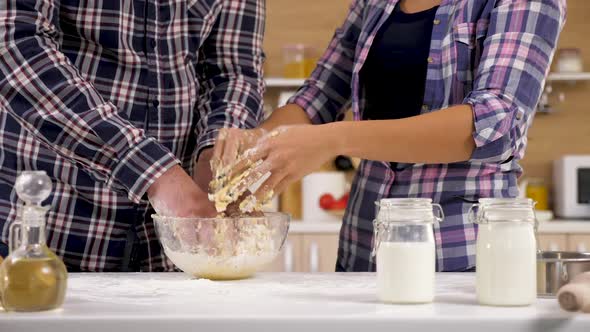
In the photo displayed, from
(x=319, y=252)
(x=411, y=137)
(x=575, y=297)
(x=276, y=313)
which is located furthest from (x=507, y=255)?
(x=319, y=252)

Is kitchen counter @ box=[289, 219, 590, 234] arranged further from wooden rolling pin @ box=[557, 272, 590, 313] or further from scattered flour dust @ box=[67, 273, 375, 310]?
wooden rolling pin @ box=[557, 272, 590, 313]

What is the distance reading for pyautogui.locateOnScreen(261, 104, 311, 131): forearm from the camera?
5.95 ft

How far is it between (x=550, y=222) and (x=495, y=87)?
2268mm

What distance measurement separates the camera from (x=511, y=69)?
1.50 metres

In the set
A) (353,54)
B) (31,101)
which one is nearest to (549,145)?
(353,54)

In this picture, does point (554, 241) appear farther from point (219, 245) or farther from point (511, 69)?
point (219, 245)

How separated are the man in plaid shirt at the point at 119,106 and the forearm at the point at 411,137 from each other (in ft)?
0.89

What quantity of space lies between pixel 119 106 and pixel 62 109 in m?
0.17

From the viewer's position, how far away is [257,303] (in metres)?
1.08

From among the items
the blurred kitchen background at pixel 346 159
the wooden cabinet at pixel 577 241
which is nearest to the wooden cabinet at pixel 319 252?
the blurred kitchen background at pixel 346 159

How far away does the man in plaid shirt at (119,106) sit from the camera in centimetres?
151

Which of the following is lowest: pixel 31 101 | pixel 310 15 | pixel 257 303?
pixel 257 303

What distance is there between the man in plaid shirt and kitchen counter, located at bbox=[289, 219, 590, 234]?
181 cm

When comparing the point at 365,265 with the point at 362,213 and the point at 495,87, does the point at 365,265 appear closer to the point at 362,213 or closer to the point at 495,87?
the point at 362,213
